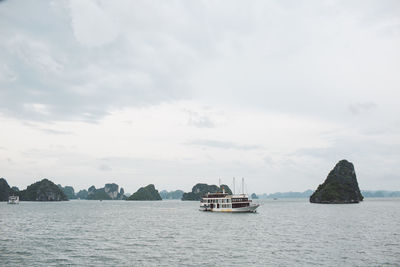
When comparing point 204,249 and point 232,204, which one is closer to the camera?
point 204,249

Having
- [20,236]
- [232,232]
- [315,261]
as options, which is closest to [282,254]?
[315,261]

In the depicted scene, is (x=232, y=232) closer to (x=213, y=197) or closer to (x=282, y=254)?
(x=282, y=254)

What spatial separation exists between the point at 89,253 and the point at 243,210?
84798 mm

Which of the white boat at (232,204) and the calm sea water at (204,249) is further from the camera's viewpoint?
the white boat at (232,204)

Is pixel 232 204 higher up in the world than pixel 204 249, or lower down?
higher up

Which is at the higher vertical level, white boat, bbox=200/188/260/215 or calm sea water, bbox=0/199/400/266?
white boat, bbox=200/188/260/215

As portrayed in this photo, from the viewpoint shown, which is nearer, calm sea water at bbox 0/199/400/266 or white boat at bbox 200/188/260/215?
calm sea water at bbox 0/199/400/266

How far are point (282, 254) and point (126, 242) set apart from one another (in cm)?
2659

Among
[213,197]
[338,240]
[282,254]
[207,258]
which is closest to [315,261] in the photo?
[282,254]

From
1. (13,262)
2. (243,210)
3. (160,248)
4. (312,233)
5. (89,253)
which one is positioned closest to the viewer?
(13,262)

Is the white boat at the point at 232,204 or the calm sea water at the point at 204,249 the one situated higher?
the white boat at the point at 232,204

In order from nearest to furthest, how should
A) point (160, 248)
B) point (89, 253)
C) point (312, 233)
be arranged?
1. point (89, 253)
2. point (160, 248)
3. point (312, 233)

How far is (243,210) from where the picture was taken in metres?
124

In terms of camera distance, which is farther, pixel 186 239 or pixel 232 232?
pixel 232 232
